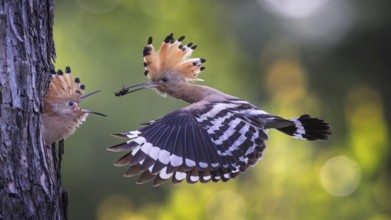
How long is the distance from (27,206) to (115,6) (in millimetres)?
3689

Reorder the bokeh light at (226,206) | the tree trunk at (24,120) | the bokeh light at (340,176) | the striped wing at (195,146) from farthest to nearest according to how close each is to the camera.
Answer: the bokeh light at (340,176), the bokeh light at (226,206), the striped wing at (195,146), the tree trunk at (24,120)

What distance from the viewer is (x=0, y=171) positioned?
2180 mm

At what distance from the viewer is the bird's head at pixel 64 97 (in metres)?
2.47

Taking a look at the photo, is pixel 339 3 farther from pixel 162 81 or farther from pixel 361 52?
pixel 162 81

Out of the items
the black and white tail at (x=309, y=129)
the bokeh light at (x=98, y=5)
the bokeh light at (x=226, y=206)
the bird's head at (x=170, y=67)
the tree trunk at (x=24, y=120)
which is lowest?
the tree trunk at (x=24, y=120)

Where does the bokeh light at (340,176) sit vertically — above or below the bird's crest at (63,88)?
above

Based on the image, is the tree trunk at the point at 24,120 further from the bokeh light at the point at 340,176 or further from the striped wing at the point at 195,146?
the bokeh light at the point at 340,176

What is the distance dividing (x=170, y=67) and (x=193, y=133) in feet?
2.24

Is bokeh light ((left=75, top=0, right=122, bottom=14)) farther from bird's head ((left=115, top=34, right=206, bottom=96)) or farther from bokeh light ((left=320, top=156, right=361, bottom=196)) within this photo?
bird's head ((left=115, top=34, right=206, bottom=96))

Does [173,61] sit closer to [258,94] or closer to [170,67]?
[170,67]

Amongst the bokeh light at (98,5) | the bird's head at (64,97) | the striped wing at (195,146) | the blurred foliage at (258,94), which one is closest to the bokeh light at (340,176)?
the blurred foliage at (258,94)

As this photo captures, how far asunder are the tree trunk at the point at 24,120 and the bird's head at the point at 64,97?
0.09 meters

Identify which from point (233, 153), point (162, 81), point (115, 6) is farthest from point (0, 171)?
point (115, 6)

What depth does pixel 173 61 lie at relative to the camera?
3.40m
